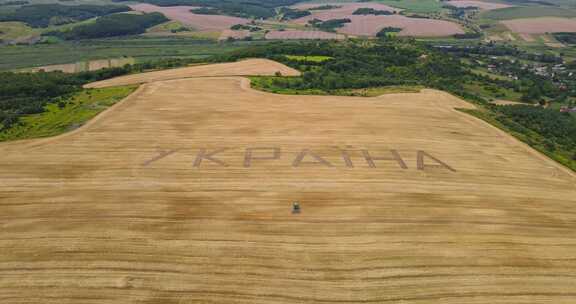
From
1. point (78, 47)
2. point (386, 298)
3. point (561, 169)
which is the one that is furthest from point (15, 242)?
point (78, 47)

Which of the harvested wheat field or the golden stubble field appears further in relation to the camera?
the harvested wheat field

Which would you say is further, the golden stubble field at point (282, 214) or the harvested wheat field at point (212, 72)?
the harvested wheat field at point (212, 72)

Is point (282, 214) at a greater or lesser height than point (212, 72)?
lesser

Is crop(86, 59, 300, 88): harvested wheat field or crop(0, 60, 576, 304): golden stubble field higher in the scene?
crop(86, 59, 300, 88): harvested wheat field

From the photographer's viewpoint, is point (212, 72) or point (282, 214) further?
point (212, 72)

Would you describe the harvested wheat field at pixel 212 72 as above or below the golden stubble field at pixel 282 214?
above
